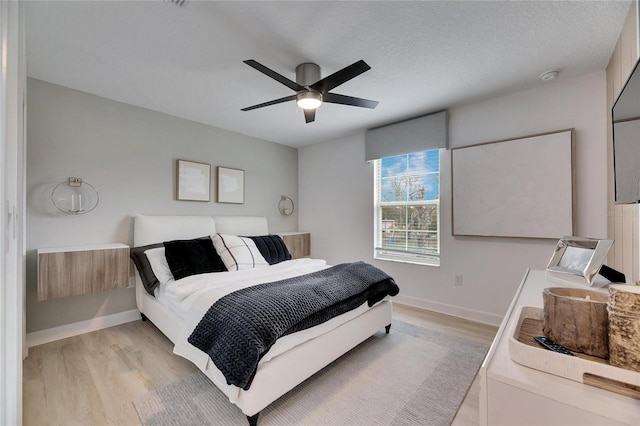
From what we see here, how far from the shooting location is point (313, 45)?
198 centimetres

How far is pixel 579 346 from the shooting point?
28.1 inches

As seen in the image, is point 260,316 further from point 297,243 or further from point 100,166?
point 297,243

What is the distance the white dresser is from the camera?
556 millimetres

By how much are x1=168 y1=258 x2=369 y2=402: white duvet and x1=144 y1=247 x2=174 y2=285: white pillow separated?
0.10 metres

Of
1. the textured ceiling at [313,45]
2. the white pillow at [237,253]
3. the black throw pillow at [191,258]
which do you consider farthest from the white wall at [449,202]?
the black throw pillow at [191,258]

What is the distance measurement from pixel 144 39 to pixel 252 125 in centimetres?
184

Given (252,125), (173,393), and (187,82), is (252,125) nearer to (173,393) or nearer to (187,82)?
(187,82)

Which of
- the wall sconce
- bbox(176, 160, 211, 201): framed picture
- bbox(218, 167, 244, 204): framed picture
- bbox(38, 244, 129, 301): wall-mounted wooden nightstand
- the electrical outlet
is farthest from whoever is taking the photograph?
the wall sconce

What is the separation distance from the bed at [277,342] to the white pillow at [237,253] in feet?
0.56

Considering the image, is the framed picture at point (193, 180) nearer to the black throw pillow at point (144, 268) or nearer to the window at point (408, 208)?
the black throw pillow at point (144, 268)

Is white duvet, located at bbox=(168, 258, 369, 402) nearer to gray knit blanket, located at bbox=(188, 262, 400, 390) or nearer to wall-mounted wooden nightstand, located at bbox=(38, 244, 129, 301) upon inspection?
gray knit blanket, located at bbox=(188, 262, 400, 390)

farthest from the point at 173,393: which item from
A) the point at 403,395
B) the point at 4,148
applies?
the point at 4,148

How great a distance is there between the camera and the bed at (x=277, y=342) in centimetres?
157

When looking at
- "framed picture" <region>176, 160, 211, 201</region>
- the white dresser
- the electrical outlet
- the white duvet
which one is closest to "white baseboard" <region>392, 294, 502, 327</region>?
the electrical outlet
